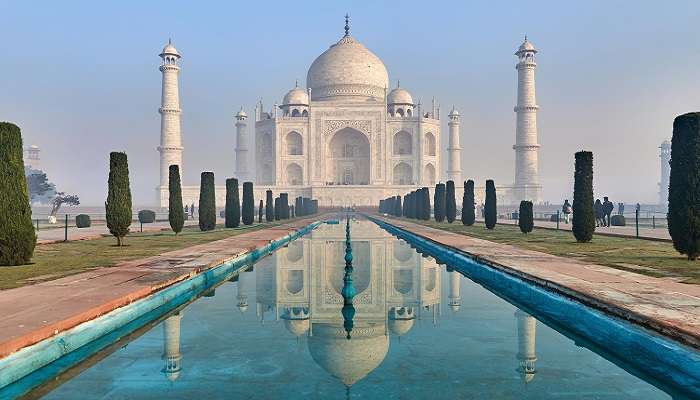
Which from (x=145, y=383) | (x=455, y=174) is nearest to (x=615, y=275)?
(x=145, y=383)

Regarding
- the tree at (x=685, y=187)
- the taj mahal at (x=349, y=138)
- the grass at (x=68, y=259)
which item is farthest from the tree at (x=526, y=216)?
the taj mahal at (x=349, y=138)

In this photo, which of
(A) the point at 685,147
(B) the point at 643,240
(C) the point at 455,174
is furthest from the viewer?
(C) the point at 455,174

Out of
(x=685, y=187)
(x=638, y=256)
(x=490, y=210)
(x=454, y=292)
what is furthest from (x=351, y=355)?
(x=490, y=210)

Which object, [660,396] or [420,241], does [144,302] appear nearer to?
[660,396]

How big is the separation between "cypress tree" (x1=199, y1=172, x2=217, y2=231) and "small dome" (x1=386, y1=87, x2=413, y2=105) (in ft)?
155

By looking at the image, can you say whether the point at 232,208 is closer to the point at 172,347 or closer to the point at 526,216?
the point at 526,216

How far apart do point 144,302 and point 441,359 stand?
3.05m

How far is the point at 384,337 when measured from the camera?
4926 millimetres

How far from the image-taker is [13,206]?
9.48 m

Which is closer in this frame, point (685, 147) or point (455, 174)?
point (685, 147)

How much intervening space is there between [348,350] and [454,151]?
61.7 meters

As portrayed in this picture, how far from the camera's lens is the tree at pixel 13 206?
919 cm

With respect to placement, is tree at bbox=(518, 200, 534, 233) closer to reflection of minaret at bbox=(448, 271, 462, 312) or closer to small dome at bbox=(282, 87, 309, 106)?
reflection of minaret at bbox=(448, 271, 462, 312)

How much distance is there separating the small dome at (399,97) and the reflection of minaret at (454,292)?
2266 inches
